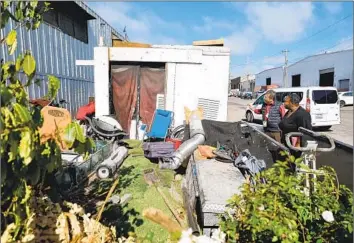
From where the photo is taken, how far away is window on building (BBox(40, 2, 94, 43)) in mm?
12828

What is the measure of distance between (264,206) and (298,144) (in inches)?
92.1

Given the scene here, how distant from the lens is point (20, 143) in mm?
1422

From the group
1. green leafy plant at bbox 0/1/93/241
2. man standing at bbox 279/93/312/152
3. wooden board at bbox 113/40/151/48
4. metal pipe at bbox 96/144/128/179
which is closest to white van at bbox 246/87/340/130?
wooden board at bbox 113/40/151/48

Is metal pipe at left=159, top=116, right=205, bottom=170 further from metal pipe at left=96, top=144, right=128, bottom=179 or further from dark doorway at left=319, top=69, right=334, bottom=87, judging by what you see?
dark doorway at left=319, top=69, right=334, bottom=87

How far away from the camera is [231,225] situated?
225cm

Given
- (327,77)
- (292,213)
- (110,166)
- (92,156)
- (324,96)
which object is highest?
(327,77)

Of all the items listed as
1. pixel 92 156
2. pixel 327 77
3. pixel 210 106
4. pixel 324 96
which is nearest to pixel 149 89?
pixel 210 106

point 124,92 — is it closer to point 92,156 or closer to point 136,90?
point 136,90

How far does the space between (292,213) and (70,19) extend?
1556 centimetres

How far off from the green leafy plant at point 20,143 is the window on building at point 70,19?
11678 millimetres

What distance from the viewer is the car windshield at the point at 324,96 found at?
12945mm

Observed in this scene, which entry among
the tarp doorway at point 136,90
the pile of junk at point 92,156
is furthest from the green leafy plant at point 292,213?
the tarp doorway at point 136,90

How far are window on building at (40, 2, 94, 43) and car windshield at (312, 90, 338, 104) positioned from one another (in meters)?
11.2

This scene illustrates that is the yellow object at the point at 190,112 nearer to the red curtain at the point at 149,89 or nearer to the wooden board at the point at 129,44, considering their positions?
the red curtain at the point at 149,89
